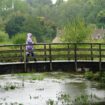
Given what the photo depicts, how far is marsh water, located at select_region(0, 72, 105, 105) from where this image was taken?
21516 millimetres

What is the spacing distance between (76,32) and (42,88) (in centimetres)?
2550

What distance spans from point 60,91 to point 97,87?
2.82 m

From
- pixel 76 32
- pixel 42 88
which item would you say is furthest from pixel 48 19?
pixel 42 88

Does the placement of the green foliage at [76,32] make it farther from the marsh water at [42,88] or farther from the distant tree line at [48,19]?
the marsh water at [42,88]

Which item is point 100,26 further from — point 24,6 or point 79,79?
point 79,79

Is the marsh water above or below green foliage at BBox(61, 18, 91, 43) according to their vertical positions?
below

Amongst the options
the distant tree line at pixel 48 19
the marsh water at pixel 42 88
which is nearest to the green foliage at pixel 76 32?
the distant tree line at pixel 48 19

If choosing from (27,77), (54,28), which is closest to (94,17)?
(54,28)

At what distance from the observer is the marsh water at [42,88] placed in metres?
21.5

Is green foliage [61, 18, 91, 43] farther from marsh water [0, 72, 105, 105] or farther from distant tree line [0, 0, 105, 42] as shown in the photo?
marsh water [0, 72, 105, 105]

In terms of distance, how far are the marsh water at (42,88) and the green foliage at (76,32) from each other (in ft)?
60.3

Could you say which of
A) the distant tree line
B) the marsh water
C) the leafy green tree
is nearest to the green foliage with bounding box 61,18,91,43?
the distant tree line

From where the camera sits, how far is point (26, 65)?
20062 millimetres

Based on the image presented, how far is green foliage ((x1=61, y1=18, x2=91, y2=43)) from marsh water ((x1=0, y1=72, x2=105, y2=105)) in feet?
60.3
